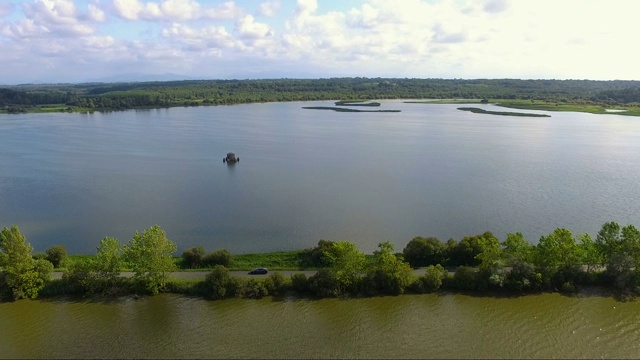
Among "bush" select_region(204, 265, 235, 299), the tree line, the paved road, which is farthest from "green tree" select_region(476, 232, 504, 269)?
"bush" select_region(204, 265, 235, 299)

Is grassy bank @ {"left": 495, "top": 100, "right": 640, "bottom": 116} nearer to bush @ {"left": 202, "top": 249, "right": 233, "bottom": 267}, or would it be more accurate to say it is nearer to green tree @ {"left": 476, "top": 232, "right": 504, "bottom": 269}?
green tree @ {"left": 476, "top": 232, "right": 504, "bottom": 269}

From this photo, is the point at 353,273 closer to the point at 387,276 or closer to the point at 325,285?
the point at 325,285

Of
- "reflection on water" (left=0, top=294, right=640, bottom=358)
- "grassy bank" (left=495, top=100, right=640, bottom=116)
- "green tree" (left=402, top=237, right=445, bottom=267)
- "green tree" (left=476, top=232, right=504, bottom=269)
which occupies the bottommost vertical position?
"reflection on water" (left=0, top=294, right=640, bottom=358)

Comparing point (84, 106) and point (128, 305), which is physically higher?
point (84, 106)

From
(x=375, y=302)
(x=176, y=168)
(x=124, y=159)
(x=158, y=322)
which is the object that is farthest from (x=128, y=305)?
(x=124, y=159)

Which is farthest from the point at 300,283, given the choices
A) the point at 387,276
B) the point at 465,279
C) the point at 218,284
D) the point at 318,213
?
the point at 318,213

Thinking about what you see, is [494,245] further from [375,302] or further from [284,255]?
[284,255]
